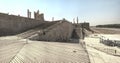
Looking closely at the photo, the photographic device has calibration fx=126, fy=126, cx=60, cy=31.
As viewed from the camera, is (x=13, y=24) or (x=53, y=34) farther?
(x=53, y=34)

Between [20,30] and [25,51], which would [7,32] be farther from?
[25,51]

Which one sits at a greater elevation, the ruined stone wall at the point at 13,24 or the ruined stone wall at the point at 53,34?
the ruined stone wall at the point at 13,24

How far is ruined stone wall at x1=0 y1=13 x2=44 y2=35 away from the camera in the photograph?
20794mm

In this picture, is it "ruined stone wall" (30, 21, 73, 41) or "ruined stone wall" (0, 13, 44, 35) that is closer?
"ruined stone wall" (30, 21, 73, 41)

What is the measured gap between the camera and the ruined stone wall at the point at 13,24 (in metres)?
20.8

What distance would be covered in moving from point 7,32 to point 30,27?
5.57 m

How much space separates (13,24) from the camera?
22562 mm

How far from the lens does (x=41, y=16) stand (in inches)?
1357

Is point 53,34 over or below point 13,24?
below

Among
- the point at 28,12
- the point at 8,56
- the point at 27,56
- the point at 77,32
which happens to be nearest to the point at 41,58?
the point at 27,56

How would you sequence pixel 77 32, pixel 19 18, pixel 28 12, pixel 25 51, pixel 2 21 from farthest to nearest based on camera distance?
pixel 77 32 < pixel 28 12 < pixel 19 18 < pixel 2 21 < pixel 25 51

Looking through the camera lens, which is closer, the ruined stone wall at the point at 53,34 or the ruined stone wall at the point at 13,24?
the ruined stone wall at the point at 53,34

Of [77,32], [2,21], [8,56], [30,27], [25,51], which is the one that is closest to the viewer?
[8,56]

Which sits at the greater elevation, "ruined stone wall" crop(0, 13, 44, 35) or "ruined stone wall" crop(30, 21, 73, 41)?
"ruined stone wall" crop(0, 13, 44, 35)
